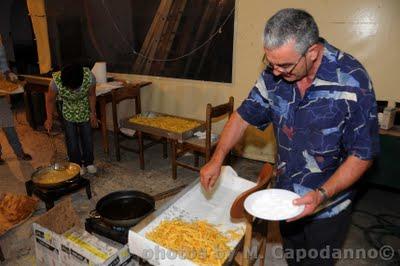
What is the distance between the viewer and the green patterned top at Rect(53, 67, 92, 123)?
125 inches

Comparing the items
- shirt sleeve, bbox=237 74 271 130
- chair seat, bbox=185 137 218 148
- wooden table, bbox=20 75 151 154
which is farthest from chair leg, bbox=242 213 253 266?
wooden table, bbox=20 75 151 154

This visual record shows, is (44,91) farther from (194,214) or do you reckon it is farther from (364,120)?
(364,120)

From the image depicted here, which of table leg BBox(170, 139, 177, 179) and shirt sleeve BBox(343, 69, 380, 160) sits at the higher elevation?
shirt sleeve BBox(343, 69, 380, 160)

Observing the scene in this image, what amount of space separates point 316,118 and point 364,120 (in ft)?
0.59

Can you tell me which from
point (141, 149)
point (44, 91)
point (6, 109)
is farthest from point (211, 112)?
point (44, 91)

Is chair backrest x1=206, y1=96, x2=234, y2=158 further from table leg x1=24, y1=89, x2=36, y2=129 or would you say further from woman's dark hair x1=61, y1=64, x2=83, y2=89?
table leg x1=24, y1=89, x2=36, y2=129

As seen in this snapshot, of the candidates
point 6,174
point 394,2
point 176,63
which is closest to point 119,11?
point 176,63

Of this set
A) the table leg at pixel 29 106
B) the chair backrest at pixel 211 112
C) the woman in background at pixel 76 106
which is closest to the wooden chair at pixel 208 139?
the chair backrest at pixel 211 112

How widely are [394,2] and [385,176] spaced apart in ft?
5.75

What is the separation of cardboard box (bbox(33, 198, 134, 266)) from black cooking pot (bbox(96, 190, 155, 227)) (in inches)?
7.2

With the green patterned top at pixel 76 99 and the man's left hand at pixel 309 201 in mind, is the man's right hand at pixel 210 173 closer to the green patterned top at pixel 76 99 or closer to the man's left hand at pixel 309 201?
the man's left hand at pixel 309 201

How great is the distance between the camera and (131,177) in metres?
3.63

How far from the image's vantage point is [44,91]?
483 cm

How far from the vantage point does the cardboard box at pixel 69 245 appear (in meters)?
1.78
